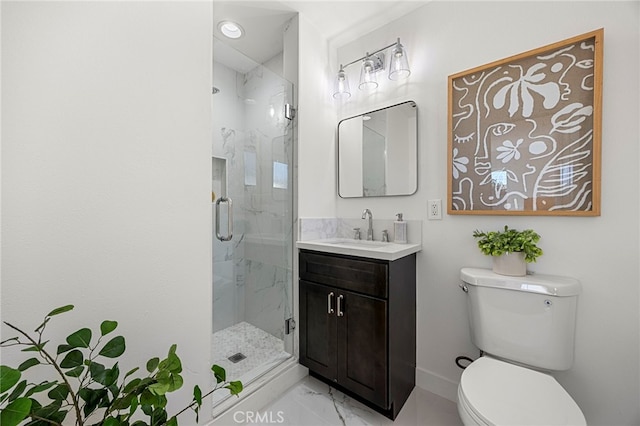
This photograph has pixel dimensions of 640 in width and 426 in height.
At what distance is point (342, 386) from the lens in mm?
1492

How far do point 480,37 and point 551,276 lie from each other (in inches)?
51.6

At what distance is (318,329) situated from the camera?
1.60 m

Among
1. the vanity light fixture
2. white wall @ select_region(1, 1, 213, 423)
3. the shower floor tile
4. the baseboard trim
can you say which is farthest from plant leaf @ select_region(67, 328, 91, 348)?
the vanity light fixture

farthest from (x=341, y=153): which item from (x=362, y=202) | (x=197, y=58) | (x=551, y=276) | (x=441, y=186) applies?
(x=551, y=276)

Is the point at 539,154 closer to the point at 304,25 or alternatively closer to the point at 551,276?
the point at 551,276

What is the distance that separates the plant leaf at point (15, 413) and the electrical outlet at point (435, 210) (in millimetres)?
1674

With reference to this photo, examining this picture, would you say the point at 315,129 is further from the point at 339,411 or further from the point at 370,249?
the point at 339,411

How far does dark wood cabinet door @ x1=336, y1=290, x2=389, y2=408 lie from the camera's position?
1.34 m

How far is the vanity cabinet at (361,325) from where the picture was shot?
1.34 metres

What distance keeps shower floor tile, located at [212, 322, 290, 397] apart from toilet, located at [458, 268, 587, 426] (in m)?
1.10

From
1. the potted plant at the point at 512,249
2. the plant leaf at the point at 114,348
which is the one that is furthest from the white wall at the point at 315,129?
the plant leaf at the point at 114,348

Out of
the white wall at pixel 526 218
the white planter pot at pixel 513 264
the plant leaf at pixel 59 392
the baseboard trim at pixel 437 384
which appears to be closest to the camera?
the plant leaf at pixel 59 392

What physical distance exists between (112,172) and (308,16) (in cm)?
161

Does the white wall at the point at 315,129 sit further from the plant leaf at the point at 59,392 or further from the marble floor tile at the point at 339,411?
the plant leaf at the point at 59,392
